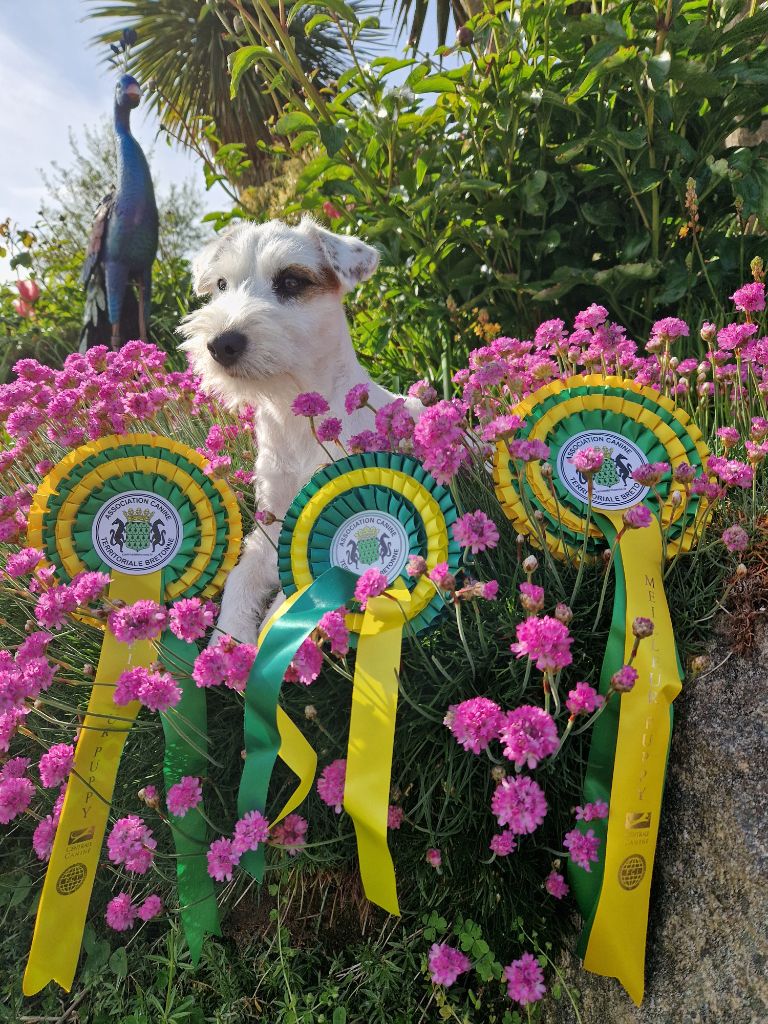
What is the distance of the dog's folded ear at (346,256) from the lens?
268cm

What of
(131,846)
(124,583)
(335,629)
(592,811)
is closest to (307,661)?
(335,629)

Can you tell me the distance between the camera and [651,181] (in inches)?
129

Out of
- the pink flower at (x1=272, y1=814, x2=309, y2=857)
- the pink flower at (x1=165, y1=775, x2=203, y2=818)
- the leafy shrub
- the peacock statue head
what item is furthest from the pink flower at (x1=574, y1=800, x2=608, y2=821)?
the peacock statue head

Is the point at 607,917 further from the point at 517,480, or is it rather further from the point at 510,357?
the point at 510,357

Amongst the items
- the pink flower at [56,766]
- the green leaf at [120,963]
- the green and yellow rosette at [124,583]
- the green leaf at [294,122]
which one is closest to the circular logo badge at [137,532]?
the green and yellow rosette at [124,583]

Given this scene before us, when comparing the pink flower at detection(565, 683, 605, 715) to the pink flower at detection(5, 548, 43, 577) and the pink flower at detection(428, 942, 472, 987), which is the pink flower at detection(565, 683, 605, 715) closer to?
the pink flower at detection(428, 942, 472, 987)

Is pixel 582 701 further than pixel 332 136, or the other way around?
pixel 332 136

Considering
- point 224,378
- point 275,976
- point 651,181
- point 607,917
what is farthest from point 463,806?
point 651,181

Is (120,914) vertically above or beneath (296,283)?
beneath

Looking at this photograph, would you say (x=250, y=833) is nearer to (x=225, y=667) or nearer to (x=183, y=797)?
(x=183, y=797)

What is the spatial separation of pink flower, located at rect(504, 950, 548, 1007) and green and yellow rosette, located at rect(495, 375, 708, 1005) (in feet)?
0.41

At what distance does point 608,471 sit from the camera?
2.02 meters

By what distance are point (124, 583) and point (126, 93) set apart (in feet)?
21.1

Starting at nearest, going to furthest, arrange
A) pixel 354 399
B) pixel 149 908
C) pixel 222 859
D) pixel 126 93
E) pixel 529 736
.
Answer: pixel 529 736 < pixel 222 859 < pixel 149 908 < pixel 354 399 < pixel 126 93
